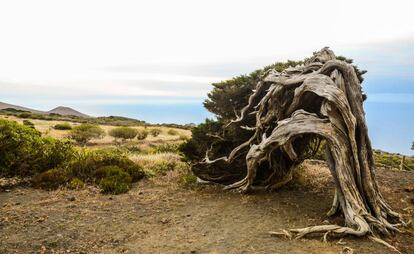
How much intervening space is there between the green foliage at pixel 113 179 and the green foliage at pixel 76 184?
2.12 ft

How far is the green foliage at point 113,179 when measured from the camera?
1406cm

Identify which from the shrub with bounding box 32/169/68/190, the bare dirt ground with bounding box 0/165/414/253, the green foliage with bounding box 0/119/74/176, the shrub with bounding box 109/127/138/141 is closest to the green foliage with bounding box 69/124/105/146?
the shrub with bounding box 109/127/138/141

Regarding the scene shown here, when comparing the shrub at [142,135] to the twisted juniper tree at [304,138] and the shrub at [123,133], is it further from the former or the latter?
the twisted juniper tree at [304,138]

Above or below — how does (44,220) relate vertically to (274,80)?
below

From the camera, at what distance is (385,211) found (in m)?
10.7

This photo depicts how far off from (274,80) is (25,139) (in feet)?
33.6

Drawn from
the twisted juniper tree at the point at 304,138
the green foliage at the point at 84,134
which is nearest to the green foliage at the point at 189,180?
the twisted juniper tree at the point at 304,138

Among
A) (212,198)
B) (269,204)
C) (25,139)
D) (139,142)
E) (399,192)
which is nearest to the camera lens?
(269,204)

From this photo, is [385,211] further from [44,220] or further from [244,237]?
[44,220]

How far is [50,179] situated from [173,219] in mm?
6214

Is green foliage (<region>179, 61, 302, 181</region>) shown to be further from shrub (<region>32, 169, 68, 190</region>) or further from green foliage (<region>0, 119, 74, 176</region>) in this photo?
green foliage (<region>0, 119, 74, 176</region>)

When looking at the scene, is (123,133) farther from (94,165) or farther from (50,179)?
(50,179)

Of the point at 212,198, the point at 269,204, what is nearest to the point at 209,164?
the point at 212,198

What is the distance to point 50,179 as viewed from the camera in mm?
14766
